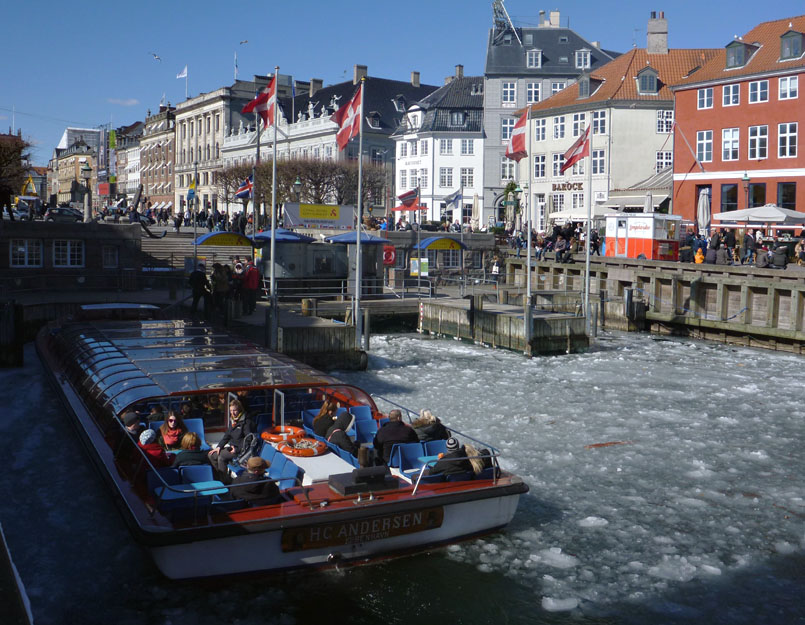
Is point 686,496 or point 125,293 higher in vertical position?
point 125,293

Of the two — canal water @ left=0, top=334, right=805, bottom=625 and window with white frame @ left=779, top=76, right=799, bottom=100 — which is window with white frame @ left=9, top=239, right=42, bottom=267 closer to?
canal water @ left=0, top=334, right=805, bottom=625

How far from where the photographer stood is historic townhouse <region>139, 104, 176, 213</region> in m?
120

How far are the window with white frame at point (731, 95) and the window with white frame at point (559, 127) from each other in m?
15.9

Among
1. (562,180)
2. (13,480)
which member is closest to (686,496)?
(13,480)

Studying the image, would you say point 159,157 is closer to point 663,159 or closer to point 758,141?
point 663,159

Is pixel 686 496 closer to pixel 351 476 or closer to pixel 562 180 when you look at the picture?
pixel 351 476

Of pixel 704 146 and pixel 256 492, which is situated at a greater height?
pixel 704 146

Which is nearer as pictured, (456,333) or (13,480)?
(13,480)

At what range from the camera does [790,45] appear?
47.1m

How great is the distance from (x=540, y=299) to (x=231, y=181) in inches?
1642

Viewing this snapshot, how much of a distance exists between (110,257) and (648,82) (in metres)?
39.1

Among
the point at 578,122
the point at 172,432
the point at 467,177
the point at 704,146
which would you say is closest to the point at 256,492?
the point at 172,432

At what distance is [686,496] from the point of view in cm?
1452

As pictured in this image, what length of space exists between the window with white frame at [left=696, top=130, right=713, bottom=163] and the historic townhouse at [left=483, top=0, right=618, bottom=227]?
21.5m
